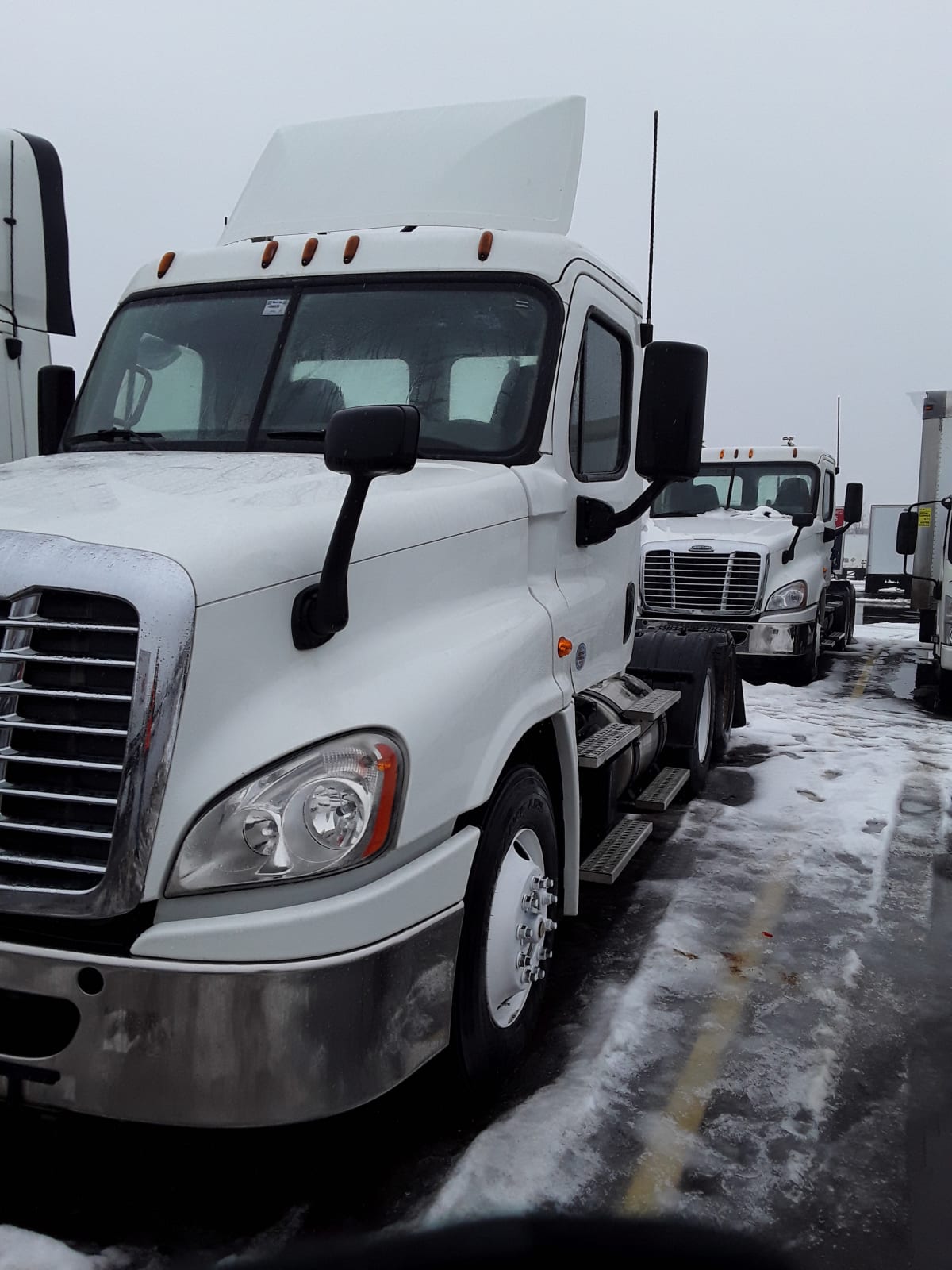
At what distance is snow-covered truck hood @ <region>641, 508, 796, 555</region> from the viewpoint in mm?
12039

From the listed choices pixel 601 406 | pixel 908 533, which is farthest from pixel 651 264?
pixel 908 533

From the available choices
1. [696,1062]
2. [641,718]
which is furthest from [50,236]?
[696,1062]

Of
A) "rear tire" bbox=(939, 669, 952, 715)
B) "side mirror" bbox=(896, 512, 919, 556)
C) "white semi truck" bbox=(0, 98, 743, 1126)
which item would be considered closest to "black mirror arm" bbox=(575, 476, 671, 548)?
"white semi truck" bbox=(0, 98, 743, 1126)

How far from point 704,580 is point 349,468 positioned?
9.94m

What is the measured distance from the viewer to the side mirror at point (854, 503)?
12992 mm

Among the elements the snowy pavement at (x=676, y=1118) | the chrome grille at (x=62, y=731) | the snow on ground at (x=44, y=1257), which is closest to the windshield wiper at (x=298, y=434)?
the chrome grille at (x=62, y=731)

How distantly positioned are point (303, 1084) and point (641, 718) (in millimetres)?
3246

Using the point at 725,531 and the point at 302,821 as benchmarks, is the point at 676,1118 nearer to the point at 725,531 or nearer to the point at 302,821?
the point at 302,821

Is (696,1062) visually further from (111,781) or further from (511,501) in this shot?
(111,781)

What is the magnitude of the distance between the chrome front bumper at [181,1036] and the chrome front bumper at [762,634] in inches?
384

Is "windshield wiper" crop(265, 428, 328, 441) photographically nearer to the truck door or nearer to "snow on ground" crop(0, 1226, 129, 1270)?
the truck door

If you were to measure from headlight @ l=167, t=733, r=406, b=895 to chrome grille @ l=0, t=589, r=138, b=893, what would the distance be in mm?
210

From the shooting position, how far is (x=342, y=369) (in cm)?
381

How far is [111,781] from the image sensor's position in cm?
240
